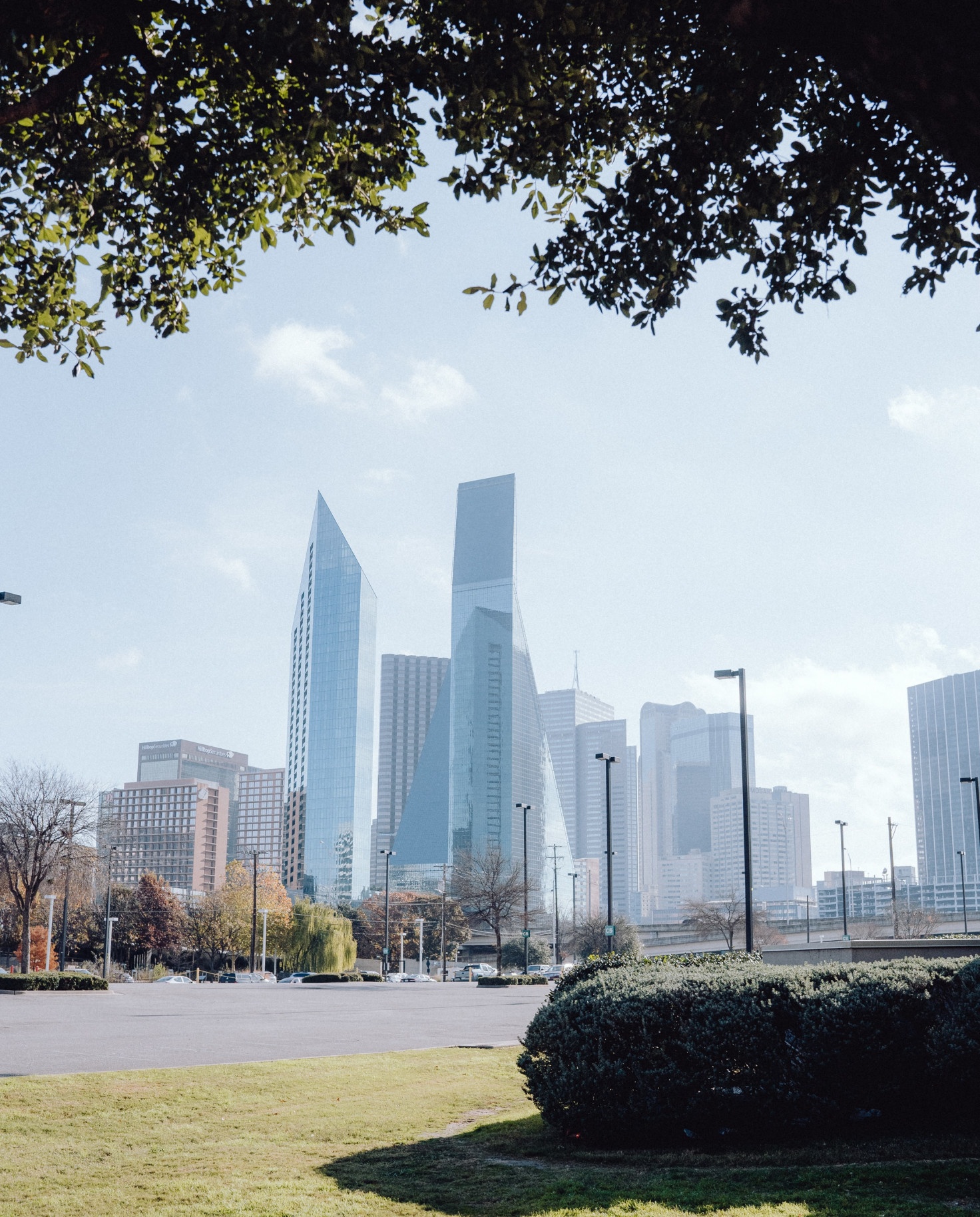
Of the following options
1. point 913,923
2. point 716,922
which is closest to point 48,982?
point 716,922

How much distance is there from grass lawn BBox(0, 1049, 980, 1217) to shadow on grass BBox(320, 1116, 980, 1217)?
0.02 meters

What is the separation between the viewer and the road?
48.7 feet

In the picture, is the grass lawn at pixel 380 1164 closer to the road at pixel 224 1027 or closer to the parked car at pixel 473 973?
the road at pixel 224 1027

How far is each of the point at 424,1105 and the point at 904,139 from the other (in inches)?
379

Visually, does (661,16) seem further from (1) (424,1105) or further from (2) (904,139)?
(1) (424,1105)

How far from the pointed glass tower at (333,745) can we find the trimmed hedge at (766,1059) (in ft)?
560

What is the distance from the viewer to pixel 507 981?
5009cm

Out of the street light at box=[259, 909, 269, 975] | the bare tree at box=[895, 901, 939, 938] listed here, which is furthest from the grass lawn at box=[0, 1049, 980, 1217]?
the bare tree at box=[895, 901, 939, 938]

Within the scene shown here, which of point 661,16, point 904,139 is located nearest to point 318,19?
point 661,16

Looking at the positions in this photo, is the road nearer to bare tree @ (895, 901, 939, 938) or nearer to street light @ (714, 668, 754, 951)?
street light @ (714, 668, 754, 951)

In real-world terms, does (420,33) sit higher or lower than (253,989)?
higher

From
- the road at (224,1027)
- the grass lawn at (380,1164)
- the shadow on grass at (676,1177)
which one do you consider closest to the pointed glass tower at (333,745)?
the road at (224,1027)

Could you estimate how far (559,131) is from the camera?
750 cm

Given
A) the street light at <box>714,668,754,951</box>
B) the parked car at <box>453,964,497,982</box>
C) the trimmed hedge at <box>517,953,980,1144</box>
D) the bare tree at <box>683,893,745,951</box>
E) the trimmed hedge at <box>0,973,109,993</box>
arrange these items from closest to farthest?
the trimmed hedge at <box>517,953,980,1144</box>
the street light at <box>714,668,754,951</box>
the trimmed hedge at <box>0,973,109,993</box>
the parked car at <box>453,964,497,982</box>
the bare tree at <box>683,893,745,951</box>
